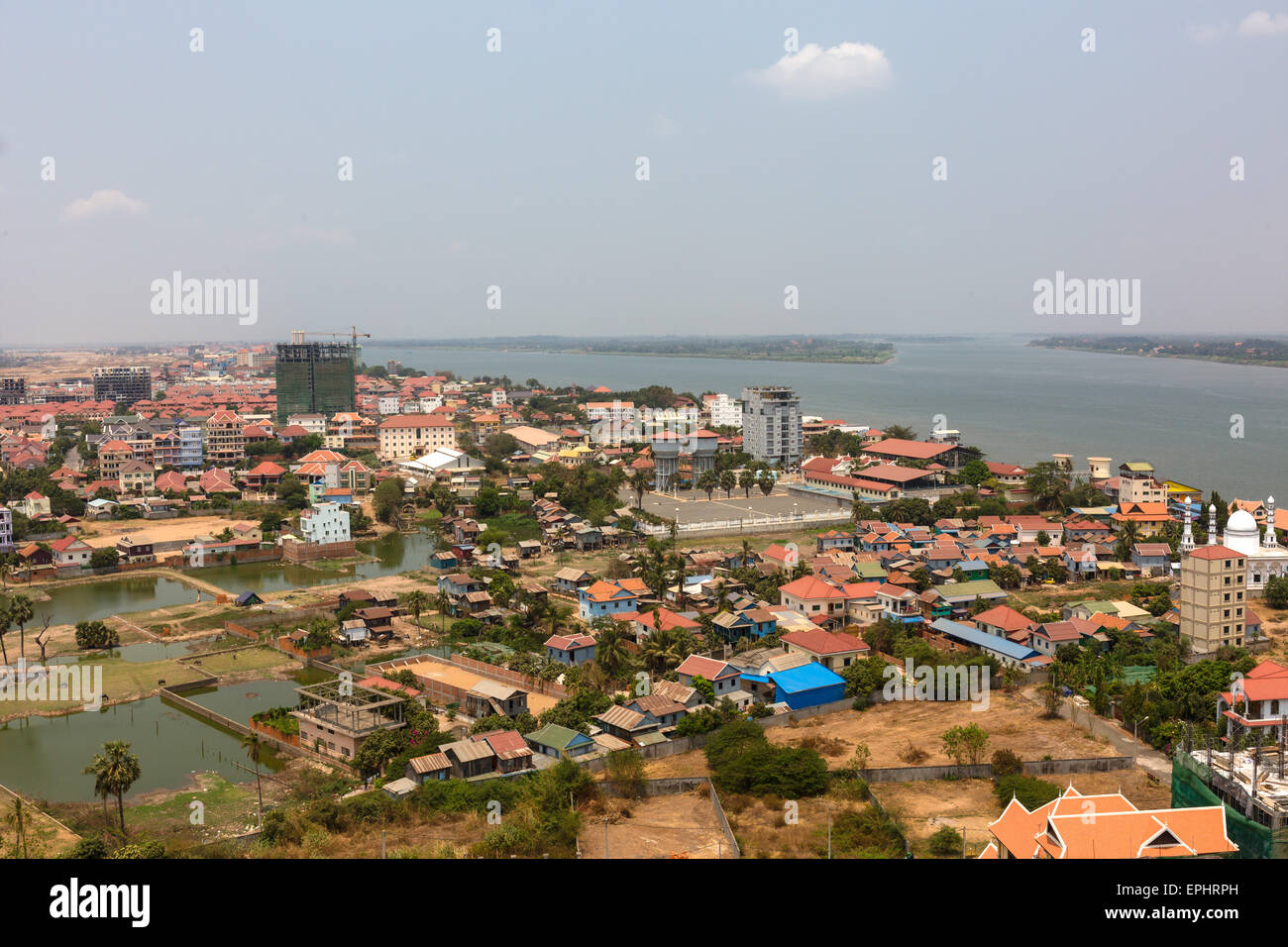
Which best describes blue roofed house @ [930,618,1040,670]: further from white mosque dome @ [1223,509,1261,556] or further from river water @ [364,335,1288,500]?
river water @ [364,335,1288,500]

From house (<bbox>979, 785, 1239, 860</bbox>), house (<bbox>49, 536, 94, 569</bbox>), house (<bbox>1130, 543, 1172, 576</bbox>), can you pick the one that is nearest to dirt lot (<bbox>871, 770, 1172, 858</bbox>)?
house (<bbox>979, 785, 1239, 860</bbox>)

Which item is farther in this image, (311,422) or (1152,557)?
(311,422)

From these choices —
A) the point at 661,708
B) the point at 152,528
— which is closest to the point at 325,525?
the point at 152,528

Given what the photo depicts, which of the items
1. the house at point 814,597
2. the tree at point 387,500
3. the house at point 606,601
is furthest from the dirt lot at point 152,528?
the house at point 814,597

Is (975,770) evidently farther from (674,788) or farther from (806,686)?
(674,788)
